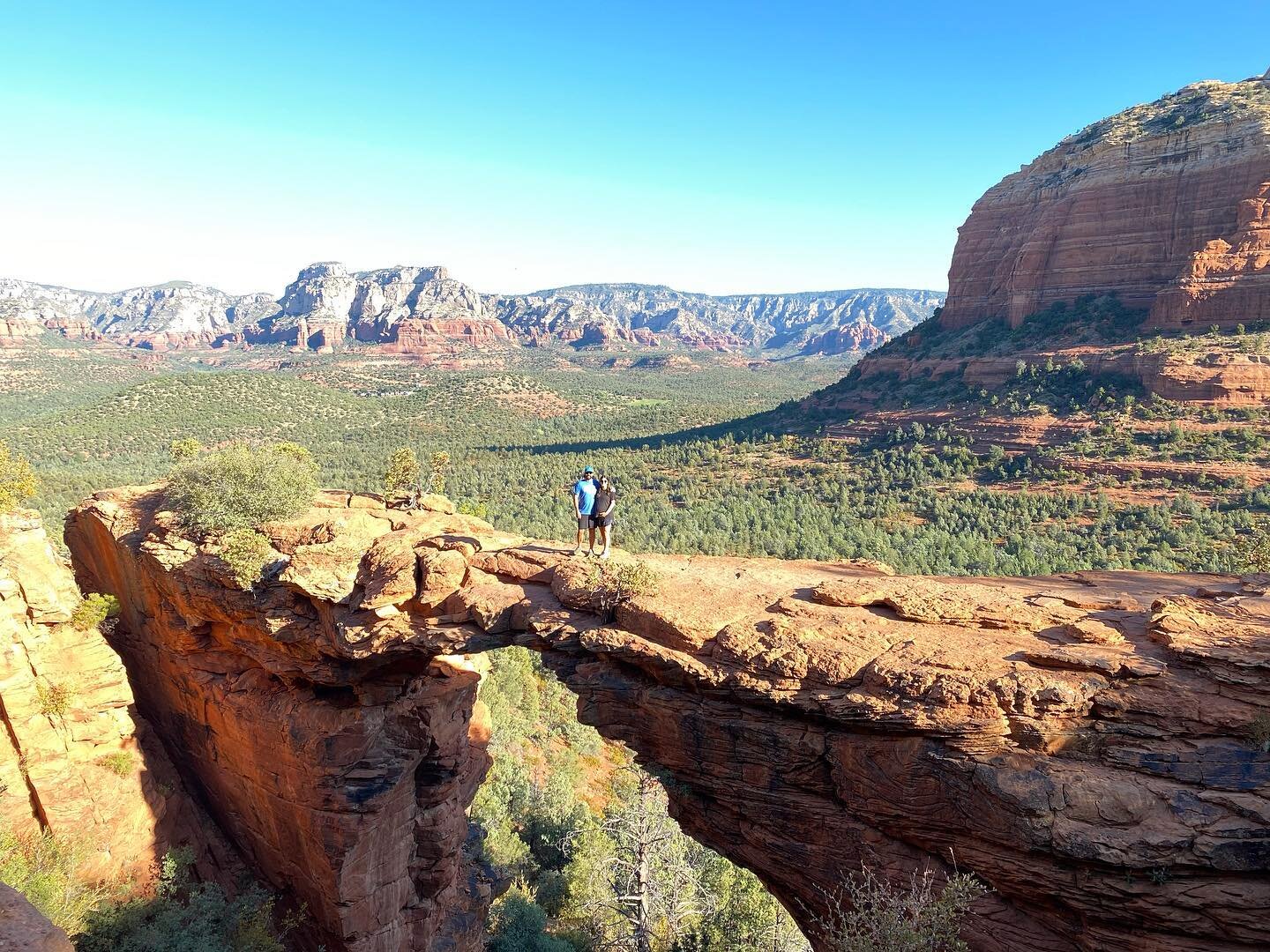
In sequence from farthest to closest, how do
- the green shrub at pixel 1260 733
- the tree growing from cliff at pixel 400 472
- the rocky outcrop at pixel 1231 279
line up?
the rocky outcrop at pixel 1231 279, the tree growing from cliff at pixel 400 472, the green shrub at pixel 1260 733

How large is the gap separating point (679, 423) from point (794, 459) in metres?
40.2

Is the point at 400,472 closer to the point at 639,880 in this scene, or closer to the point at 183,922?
the point at 183,922

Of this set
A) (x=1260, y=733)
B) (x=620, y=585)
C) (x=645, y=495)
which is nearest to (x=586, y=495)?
(x=620, y=585)

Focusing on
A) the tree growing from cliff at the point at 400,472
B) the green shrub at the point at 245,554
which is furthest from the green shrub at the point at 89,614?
the tree growing from cliff at the point at 400,472

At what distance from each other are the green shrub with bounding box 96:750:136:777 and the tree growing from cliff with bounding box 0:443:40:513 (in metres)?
6.10

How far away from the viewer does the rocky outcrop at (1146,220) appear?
5184cm

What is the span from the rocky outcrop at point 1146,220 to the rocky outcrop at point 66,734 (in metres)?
71.7

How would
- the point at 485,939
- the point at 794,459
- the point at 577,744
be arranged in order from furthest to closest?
the point at 794,459 < the point at 577,744 < the point at 485,939

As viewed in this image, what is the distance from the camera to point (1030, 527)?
1651 inches

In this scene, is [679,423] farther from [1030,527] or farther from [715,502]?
[1030,527]

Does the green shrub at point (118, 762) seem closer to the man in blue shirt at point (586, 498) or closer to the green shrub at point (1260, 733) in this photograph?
the man in blue shirt at point (586, 498)

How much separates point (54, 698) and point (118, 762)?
202cm

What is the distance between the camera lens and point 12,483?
1566cm

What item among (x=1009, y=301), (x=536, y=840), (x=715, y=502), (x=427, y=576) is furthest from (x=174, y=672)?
(x=1009, y=301)
